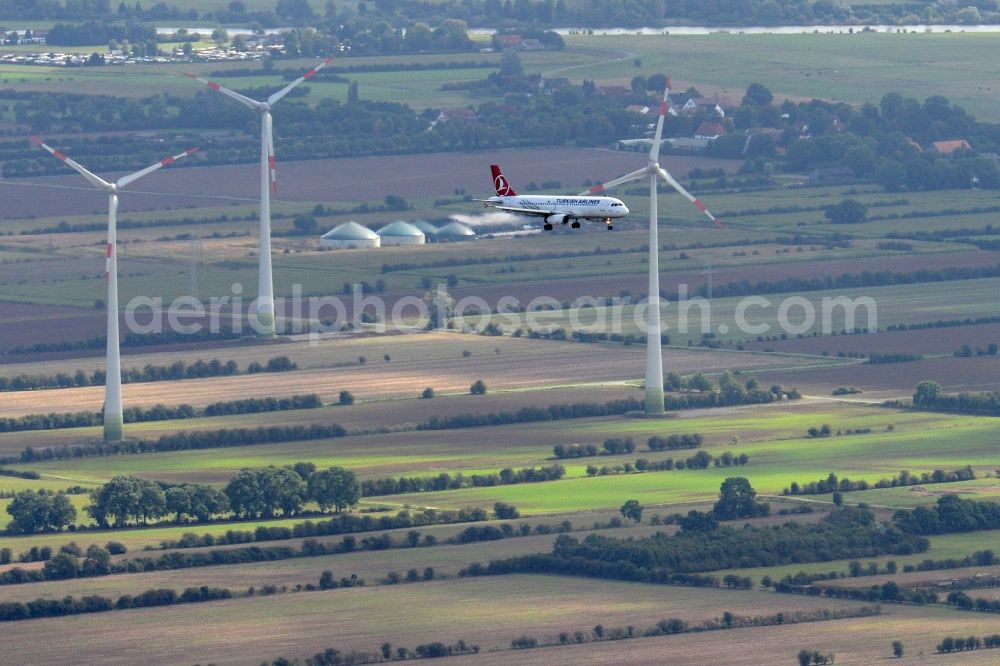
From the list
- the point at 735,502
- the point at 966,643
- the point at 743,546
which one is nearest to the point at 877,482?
the point at 735,502

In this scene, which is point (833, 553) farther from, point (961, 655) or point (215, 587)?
point (215, 587)

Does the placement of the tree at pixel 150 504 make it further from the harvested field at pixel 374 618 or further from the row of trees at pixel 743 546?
the row of trees at pixel 743 546

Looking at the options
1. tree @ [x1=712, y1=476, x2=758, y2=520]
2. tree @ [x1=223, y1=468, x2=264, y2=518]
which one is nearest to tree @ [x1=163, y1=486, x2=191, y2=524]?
tree @ [x1=223, y1=468, x2=264, y2=518]

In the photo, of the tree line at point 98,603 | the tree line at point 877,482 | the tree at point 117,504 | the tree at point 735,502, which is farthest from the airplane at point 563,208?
the tree line at point 877,482

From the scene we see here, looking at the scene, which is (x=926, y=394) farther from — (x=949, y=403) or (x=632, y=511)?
(x=632, y=511)

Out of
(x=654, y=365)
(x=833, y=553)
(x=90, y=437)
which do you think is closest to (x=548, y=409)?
(x=654, y=365)

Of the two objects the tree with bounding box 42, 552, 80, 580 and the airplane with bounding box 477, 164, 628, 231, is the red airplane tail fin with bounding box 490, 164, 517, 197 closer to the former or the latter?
the airplane with bounding box 477, 164, 628, 231
